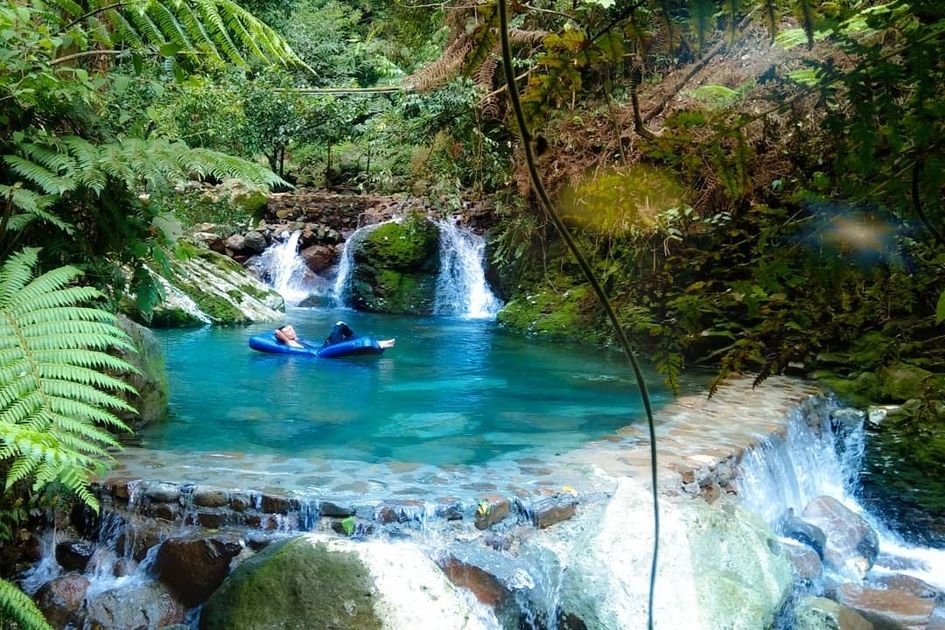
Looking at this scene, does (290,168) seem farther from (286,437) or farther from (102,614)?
(102,614)

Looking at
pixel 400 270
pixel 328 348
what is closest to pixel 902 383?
pixel 328 348

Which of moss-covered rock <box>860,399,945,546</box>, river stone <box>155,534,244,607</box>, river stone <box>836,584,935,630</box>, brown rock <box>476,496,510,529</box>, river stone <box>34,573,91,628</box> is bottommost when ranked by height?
river stone <box>34,573,91,628</box>

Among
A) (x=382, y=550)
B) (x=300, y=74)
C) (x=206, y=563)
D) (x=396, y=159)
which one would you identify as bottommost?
(x=206, y=563)

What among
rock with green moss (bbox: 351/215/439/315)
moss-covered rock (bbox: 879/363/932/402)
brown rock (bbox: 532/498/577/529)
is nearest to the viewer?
brown rock (bbox: 532/498/577/529)

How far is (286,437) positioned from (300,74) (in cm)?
1506

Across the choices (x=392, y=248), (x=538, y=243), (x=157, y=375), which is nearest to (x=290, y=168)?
(x=392, y=248)

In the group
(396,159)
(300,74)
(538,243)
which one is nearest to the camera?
(538,243)

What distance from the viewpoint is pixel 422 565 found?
369 centimetres

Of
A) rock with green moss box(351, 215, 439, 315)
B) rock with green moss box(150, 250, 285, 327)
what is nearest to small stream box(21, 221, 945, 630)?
rock with green moss box(150, 250, 285, 327)

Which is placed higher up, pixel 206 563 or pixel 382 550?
pixel 382 550

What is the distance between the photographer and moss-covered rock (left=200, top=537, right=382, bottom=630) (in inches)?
135

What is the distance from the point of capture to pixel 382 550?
145 inches

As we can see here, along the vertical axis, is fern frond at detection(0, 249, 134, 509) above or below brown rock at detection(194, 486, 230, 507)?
above

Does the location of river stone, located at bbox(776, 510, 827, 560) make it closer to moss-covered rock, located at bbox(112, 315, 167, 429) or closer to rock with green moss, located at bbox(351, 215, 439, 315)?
moss-covered rock, located at bbox(112, 315, 167, 429)
